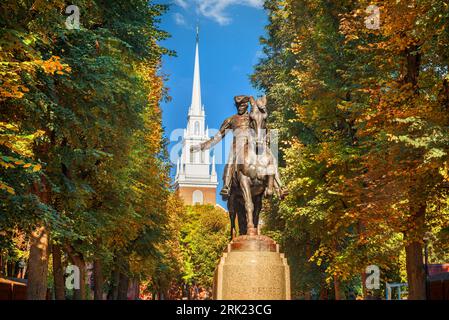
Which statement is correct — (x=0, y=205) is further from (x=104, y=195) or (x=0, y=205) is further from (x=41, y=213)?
(x=104, y=195)

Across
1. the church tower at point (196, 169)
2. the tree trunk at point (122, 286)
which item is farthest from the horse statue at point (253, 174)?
the church tower at point (196, 169)

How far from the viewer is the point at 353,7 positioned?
23156 millimetres

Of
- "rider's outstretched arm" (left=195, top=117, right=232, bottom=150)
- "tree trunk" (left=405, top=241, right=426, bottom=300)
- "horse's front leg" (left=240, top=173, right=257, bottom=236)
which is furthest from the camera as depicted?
"tree trunk" (left=405, top=241, right=426, bottom=300)

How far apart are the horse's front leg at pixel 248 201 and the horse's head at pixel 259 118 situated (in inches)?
37.9

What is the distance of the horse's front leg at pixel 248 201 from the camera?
1386cm

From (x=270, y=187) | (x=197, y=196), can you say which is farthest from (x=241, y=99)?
(x=197, y=196)

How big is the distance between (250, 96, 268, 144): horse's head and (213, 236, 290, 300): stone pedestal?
261 cm

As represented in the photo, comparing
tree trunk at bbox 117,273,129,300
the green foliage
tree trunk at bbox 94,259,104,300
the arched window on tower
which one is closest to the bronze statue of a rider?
tree trunk at bbox 94,259,104,300

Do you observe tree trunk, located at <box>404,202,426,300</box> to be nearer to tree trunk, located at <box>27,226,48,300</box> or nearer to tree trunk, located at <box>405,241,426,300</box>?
tree trunk, located at <box>405,241,426,300</box>

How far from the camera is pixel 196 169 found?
17688 centimetres

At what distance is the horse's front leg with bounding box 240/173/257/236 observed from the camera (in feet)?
45.5

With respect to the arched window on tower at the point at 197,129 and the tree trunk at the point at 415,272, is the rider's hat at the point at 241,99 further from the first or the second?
the arched window on tower at the point at 197,129

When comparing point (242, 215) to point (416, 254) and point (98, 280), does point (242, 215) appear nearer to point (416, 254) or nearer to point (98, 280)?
point (416, 254)
